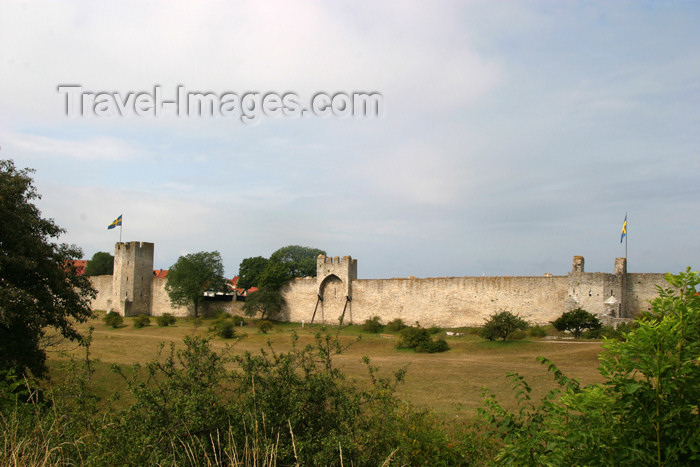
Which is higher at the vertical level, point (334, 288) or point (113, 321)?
point (334, 288)

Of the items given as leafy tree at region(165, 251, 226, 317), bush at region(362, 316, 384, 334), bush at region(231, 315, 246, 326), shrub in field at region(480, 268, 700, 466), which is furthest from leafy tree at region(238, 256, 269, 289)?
shrub in field at region(480, 268, 700, 466)

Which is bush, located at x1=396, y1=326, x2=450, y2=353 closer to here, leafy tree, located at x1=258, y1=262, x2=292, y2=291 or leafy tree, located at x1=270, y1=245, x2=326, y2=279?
leafy tree, located at x1=258, y1=262, x2=292, y2=291

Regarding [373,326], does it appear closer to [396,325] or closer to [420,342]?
[396,325]

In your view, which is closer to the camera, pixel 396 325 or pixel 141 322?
pixel 396 325

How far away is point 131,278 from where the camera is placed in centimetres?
4178

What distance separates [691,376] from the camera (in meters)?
2.86

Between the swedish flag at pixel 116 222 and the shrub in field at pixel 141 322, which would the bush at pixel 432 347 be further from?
the swedish flag at pixel 116 222

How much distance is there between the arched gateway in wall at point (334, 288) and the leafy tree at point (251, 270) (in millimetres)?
14700

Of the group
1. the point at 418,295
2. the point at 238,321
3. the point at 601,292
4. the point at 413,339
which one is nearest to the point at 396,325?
the point at 418,295

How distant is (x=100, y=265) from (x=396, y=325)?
4324cm

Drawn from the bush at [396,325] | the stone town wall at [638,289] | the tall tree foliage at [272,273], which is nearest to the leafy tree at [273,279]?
the tall tree foliage at [272,273]

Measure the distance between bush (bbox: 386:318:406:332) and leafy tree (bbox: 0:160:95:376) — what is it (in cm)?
2117

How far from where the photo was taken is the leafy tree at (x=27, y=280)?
9852 millimetres

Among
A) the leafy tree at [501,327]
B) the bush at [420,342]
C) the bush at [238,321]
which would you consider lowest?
the bush at [238,321]
